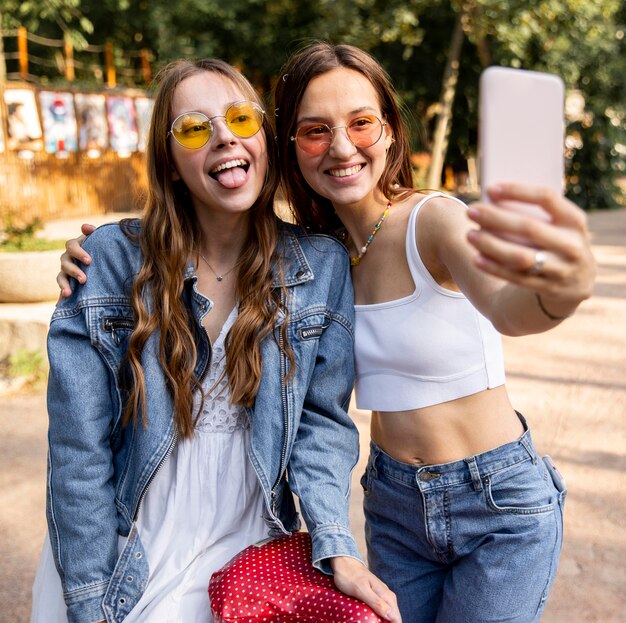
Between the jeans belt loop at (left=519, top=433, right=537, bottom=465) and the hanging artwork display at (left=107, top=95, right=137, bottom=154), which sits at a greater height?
the hanging artwork display at (left=107, top=95, right=137, bottom=154)

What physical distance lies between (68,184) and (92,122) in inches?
48.9

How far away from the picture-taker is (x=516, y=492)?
1.83 meters

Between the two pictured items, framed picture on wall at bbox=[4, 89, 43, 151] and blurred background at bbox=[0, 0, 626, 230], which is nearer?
framed picture on wall at bbox=[4, 89, 43, 151]

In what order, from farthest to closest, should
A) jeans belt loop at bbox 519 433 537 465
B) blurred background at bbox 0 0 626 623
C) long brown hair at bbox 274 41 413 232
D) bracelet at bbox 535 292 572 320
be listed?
1. blurred background at bbox 0 0 626 623
2. long brown hair at bbox 274 41 413 232
3. jeans belt loop at bbox 519 433 537 465
4. bracelet at bbox 535 292 572 320

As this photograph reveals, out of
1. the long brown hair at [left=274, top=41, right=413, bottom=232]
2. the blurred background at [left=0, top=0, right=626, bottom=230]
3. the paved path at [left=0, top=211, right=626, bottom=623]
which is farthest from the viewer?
the blurred background at [left=0, top=0, right=626, bottom=230]

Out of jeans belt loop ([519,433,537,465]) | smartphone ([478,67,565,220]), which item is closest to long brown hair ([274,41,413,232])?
jeans belt loop ([519,433,537,465])

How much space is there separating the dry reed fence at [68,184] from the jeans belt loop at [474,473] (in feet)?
35.8

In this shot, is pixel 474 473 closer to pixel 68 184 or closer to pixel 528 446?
pixel 528 446

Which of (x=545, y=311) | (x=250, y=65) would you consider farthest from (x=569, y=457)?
(x=250, y=65)

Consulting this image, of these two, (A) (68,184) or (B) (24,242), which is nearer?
(B) (24,242)

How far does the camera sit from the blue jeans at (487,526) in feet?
5.93

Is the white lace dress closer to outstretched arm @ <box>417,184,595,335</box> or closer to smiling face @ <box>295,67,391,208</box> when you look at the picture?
smiling face @ <box>295,67,391,208</box>

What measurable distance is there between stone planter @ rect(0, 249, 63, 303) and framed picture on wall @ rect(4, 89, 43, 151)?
21.9ft

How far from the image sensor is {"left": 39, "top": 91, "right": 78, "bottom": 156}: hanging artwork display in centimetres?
1295
